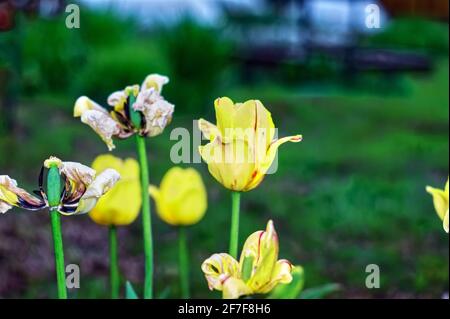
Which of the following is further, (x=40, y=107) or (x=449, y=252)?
(x=40, y=107)

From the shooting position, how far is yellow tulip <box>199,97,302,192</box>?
3.25ft

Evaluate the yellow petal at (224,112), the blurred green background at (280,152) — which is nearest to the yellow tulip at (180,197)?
the blurred green background at (280,152)

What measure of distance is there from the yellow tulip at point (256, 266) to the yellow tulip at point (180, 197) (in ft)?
1.22

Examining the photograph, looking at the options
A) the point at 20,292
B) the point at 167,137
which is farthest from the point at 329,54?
the point at 20,292

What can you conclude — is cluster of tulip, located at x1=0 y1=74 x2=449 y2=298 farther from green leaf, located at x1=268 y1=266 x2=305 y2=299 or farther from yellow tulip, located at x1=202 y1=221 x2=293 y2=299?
green leaf, located at x1=268 y1=266 x2=305 y2=299

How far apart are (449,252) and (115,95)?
1.51 meters

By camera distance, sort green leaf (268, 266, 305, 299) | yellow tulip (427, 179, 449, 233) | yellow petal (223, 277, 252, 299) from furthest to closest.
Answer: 1. green leaf (268, 266, 305, 299)
2. yellow tulip (427, 179, 449, 233)
3. yellow petal (223, 277, 252, 299)

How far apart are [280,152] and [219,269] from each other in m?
2.97

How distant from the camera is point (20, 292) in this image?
2.11 metres

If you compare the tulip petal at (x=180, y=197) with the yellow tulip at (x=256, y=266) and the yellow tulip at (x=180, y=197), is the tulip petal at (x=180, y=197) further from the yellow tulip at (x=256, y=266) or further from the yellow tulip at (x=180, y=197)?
the yellow tulip at (x=256, y=266)

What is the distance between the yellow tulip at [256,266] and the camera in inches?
38.0

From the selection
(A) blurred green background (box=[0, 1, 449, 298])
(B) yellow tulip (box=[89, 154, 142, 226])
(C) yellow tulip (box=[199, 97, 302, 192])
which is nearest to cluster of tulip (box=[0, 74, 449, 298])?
(C) yellow tulip (box=[199, 97, 302, 192])
